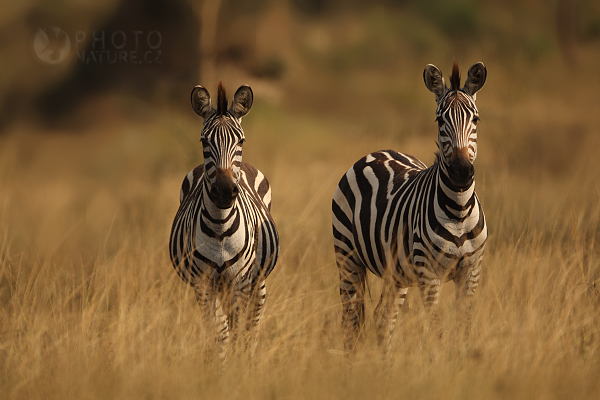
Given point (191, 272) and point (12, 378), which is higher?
point (191, 272)

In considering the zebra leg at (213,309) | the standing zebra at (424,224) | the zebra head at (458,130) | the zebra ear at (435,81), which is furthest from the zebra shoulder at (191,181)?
the zebra head at (458,130)

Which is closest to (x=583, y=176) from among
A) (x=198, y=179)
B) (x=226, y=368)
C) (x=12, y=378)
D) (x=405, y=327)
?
(x=405, y=327)

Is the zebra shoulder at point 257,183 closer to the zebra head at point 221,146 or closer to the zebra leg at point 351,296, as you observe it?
the zebra leg at point 351,296

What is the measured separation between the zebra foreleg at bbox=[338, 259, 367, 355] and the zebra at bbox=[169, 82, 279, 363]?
81cm

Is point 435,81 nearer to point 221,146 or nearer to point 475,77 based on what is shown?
point 475,77

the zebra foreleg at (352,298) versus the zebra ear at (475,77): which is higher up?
the zebra ear at (475,77)

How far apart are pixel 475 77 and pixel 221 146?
192cm

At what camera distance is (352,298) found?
16.6ft

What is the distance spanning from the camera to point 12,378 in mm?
3588

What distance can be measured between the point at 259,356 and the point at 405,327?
1.40m

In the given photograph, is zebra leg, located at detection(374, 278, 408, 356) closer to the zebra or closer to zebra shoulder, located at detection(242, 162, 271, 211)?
the zebra

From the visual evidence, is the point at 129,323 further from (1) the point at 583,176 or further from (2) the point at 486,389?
(1) the point at 583,176

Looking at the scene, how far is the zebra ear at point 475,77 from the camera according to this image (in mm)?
4164

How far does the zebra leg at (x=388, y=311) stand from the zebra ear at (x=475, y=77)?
1.56 meters
